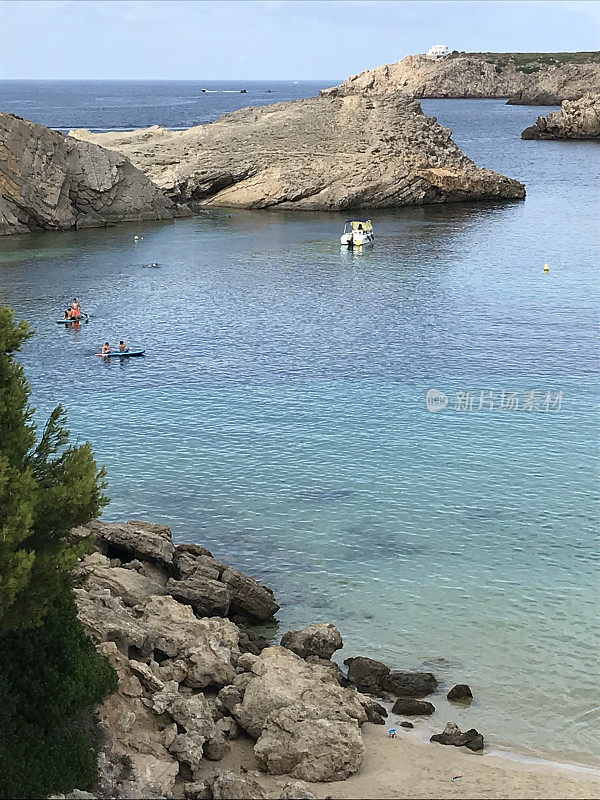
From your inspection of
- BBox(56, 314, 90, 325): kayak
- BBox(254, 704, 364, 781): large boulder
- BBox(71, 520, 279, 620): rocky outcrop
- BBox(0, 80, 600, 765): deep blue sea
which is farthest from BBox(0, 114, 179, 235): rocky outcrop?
BBox(254, 704, 364, 781): large boulder

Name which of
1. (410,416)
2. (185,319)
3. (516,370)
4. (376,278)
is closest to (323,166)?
(376,278)

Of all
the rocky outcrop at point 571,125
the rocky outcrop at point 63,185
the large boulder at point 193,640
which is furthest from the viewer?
the rocky outcrop at point 571,125

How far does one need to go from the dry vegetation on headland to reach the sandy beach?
1.3 inches

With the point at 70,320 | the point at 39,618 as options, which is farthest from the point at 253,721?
the point at 70,320

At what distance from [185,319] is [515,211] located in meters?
44.3

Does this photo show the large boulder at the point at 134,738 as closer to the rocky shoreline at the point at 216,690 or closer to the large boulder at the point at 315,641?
the rocky shoreline at the point at 216,690

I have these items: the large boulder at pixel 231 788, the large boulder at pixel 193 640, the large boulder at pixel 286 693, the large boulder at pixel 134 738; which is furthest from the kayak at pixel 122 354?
the large boulder at pixel 231 788

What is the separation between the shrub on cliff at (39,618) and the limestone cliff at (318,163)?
236ft

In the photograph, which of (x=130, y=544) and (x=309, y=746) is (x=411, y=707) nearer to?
(x=309, y=746)

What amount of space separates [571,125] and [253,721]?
534 feet

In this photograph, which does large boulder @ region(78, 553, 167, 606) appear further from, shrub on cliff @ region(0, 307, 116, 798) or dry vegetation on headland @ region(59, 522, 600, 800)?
shrub on cliff @ region(0, 307, 116, 798)

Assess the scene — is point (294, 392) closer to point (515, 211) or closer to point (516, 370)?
point (516, 370)

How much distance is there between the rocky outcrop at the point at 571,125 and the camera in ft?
549

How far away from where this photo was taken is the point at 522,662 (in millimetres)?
23000
